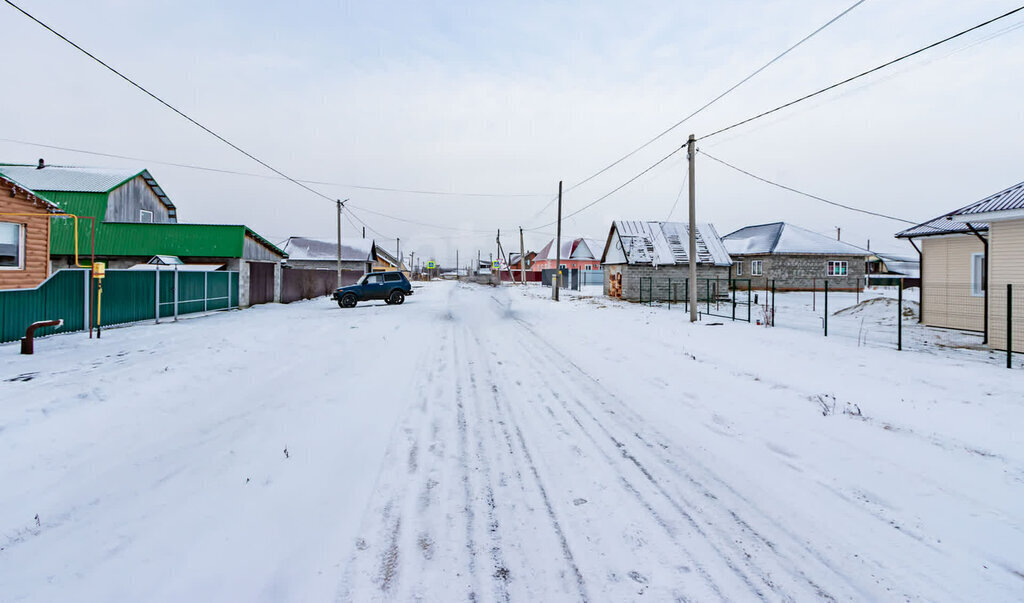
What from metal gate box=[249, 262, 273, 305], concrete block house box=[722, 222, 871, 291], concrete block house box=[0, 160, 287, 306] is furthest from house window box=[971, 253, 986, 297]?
metal gate box=[249, 262, 273, 305]

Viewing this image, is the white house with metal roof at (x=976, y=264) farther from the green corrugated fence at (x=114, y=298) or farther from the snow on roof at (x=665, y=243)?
the green corrugated fence at (x=114, y=298)

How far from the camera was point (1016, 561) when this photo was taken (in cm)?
297

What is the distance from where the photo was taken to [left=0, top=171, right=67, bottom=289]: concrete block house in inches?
547

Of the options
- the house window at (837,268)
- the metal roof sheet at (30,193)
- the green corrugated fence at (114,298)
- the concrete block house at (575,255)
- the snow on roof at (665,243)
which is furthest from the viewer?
the concrete block house at (575,255)

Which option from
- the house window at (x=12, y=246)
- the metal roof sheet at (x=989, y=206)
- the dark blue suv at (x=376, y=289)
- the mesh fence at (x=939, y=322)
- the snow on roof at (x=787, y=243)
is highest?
the snow on roof at (x=787, y=243)

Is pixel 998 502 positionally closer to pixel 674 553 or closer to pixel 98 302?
pixel 674 553

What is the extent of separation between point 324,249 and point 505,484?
51.4 metres

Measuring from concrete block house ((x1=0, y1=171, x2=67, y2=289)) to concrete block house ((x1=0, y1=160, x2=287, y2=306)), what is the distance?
7.73 meters

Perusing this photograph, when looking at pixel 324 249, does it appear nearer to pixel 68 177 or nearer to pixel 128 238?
pixel 68 177

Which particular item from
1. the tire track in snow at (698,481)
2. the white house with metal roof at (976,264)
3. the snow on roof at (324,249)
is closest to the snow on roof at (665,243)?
the white house with metal roof at (976,264)

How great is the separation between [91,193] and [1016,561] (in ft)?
119

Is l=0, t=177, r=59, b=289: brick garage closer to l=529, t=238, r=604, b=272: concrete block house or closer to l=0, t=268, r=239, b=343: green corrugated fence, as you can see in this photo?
l=0, t=268, r=239, b=343: green corrugated fence

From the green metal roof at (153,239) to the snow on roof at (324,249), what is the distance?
23276 mm

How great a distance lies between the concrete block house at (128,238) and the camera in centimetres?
2423
